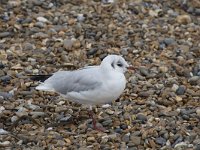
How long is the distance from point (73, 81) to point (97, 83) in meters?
0.32

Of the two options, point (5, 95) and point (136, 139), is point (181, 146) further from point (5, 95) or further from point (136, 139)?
point (5, 95)

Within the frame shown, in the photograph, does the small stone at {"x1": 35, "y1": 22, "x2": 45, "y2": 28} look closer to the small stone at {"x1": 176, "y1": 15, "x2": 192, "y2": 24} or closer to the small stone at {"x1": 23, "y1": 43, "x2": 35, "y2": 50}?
the small stone at {"x1": 23, "y1": 43, "x2": 35, "y2": 50}

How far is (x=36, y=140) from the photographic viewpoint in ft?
17.3

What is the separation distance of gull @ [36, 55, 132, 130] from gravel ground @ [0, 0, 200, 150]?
0.35 m

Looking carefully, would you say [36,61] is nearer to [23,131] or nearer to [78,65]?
[78,65]

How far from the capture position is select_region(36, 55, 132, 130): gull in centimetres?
525

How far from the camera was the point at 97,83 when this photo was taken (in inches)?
207

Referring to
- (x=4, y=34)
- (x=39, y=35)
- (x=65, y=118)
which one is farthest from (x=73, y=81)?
(x=4, y=34)

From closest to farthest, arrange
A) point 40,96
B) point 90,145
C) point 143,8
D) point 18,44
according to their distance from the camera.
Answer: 1. point 90,145
2. point 40,96
3. point 18,44
4. point 143,8

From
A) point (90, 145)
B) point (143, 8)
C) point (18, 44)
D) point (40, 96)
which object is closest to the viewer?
point (90, 145)

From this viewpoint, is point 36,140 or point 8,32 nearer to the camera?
point 36,140

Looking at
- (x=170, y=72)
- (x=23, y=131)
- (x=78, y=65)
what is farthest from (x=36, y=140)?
(x=170, y=72)

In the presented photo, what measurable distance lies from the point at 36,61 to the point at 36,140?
72.1 inches

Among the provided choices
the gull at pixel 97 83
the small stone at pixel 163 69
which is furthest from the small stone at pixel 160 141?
the small stone at pixel 163 69
